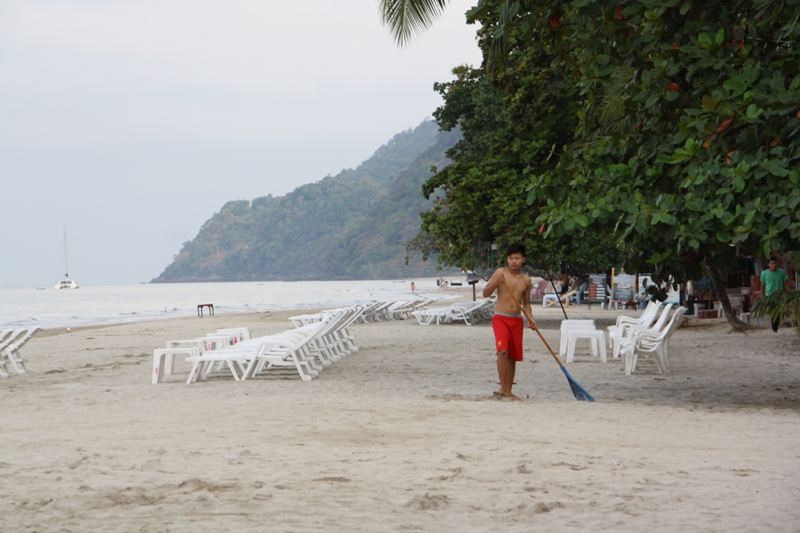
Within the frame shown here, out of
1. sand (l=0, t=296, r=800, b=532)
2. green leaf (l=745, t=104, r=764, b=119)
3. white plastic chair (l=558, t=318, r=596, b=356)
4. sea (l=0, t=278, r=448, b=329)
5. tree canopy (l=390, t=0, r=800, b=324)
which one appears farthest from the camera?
sea (l=0, t=278, r=448, b=329)

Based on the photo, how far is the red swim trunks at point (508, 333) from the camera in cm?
851

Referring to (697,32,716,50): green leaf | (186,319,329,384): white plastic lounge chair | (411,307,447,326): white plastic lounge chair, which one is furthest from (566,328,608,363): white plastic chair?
(411,307,447,326): white plastic lounge chair

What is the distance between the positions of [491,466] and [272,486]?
1.35m

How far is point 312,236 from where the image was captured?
16838cm

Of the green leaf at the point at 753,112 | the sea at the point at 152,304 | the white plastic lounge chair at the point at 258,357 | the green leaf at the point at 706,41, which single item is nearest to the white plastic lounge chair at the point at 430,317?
the white plastic lounge chair at the point at 258,357

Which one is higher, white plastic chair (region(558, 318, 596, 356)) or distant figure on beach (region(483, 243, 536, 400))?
distant figure on beach (region(483, 243, 536, 400))

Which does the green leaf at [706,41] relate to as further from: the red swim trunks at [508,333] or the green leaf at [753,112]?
the red swim trunks at [508,333]

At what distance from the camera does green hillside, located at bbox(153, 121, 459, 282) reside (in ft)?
474

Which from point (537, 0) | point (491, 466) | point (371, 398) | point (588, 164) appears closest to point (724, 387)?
point (588, 164)

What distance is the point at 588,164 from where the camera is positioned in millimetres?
8445

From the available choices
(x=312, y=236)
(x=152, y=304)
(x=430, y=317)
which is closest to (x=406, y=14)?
(x=430, y=317)

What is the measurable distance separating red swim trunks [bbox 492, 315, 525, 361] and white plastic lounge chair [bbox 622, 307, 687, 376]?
113 inches

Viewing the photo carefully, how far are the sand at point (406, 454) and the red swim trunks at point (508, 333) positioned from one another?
1.80 ft

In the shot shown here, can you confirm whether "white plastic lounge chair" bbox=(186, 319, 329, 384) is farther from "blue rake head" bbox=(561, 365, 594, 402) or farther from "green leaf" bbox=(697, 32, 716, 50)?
"green leaf" bbox=(697, 32, 716, 50)
